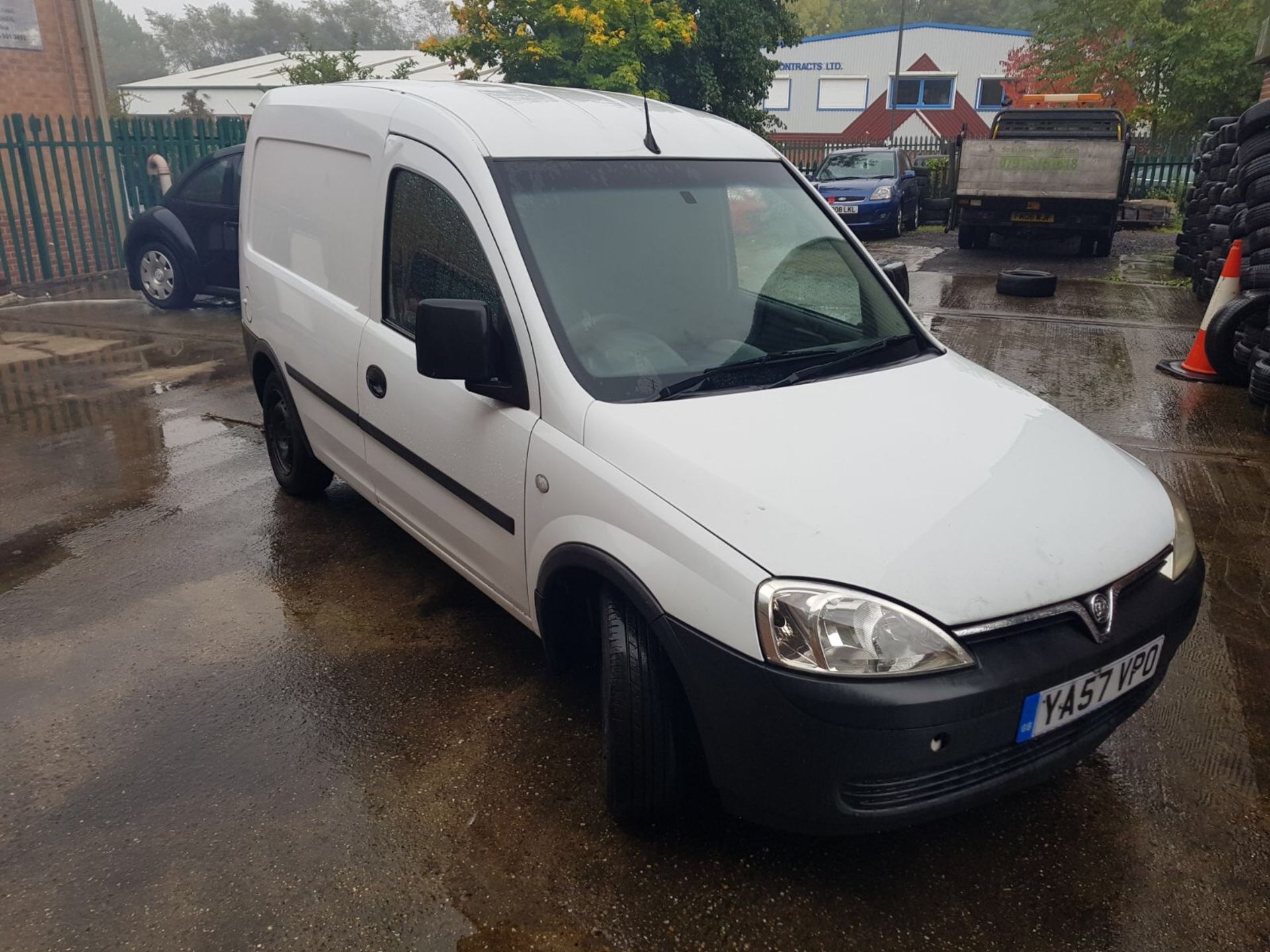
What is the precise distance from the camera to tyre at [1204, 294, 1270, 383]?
6945mm

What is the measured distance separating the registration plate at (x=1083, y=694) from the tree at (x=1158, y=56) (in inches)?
967

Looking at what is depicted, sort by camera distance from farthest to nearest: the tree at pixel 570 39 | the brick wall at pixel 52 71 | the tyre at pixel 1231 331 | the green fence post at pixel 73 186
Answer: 1. the tree at pixel 570 39
2. the brick wall at pixel 52 71
3. the green fence post at pixel 73 186
4. the tyre at pixel 1231 331

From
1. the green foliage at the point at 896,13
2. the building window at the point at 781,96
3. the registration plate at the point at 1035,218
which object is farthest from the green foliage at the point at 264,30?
the registration plate at the point at 1035,218

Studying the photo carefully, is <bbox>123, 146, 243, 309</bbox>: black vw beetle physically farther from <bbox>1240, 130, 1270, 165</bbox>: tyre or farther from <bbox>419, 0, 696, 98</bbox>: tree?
<bbox>1240, 130, 1270, 165</bbox>: tyre

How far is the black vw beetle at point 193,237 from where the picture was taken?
10.1m

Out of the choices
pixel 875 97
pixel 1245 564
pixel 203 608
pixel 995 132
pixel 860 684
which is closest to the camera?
pixel 860 684

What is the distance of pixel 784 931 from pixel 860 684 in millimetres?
701

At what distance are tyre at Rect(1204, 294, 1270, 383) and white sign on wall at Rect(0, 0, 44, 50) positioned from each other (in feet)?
47.6

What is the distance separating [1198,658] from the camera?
12.0 ft

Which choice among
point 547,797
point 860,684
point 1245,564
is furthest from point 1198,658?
point 547,797

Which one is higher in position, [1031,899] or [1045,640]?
[1045,640]

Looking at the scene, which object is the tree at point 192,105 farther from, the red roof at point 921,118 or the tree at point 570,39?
the red roof at point 921,118

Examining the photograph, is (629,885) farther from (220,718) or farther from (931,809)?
(220,718)

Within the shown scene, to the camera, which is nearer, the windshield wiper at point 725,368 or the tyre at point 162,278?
the windshield wiper at point 725,368
